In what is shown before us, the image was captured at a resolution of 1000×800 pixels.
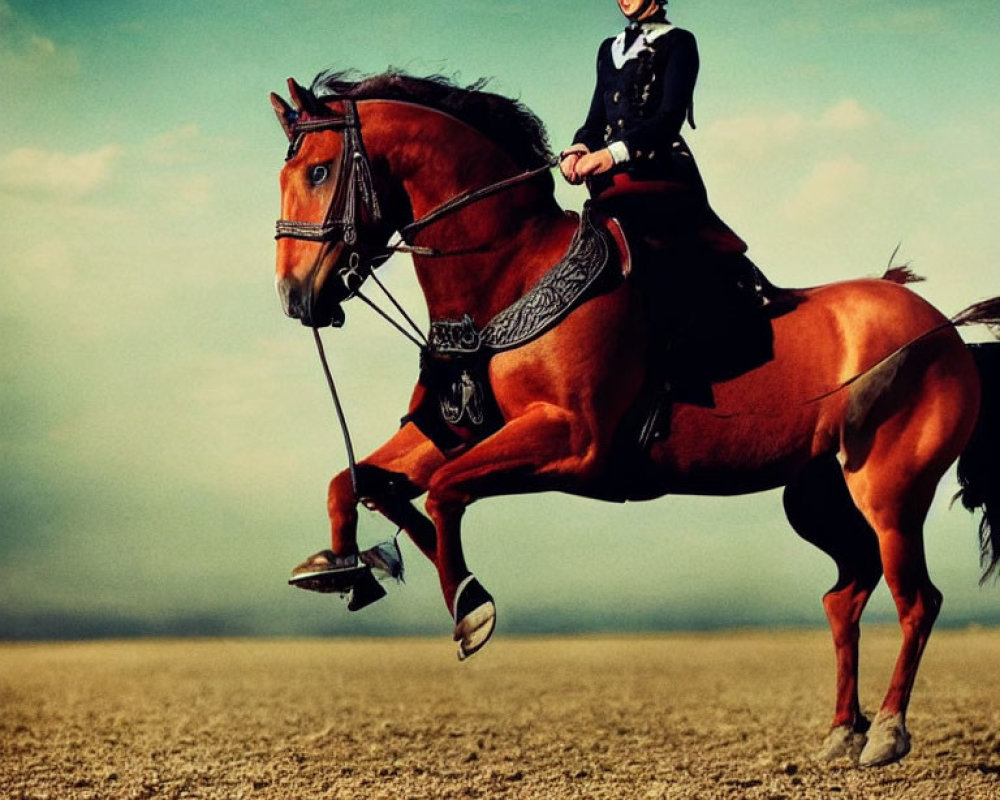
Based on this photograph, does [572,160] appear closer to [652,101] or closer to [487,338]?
[652,101]

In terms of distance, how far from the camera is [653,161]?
7184 mm

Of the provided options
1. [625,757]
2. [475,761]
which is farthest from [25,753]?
[625,757]

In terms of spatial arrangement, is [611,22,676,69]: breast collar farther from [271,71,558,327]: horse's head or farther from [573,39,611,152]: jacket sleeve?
[271,71,558,327]: horse's head

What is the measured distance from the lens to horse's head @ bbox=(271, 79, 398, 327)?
7031 millimetres

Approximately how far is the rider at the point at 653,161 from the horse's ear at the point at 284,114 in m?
1.36

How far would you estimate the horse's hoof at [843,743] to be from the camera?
7.86 metres

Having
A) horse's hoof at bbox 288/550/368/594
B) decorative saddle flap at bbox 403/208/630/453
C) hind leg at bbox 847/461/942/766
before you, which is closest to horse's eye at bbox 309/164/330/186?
decorative saddle flap at bbox 403/208/630/453

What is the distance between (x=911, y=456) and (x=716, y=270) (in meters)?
1.44

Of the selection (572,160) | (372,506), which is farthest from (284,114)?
(372,506)

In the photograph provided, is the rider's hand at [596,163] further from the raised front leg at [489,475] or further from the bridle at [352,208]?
the raised front leg at [489,475]

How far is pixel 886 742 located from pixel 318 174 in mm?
4078

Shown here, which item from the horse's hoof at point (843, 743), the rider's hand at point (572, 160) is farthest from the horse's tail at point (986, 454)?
the rider's hand at point (572, 160)

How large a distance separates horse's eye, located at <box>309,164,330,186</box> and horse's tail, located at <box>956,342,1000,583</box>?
3.84m

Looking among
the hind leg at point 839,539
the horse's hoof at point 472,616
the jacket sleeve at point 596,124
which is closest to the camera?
the horse's hoof at point 472,616
